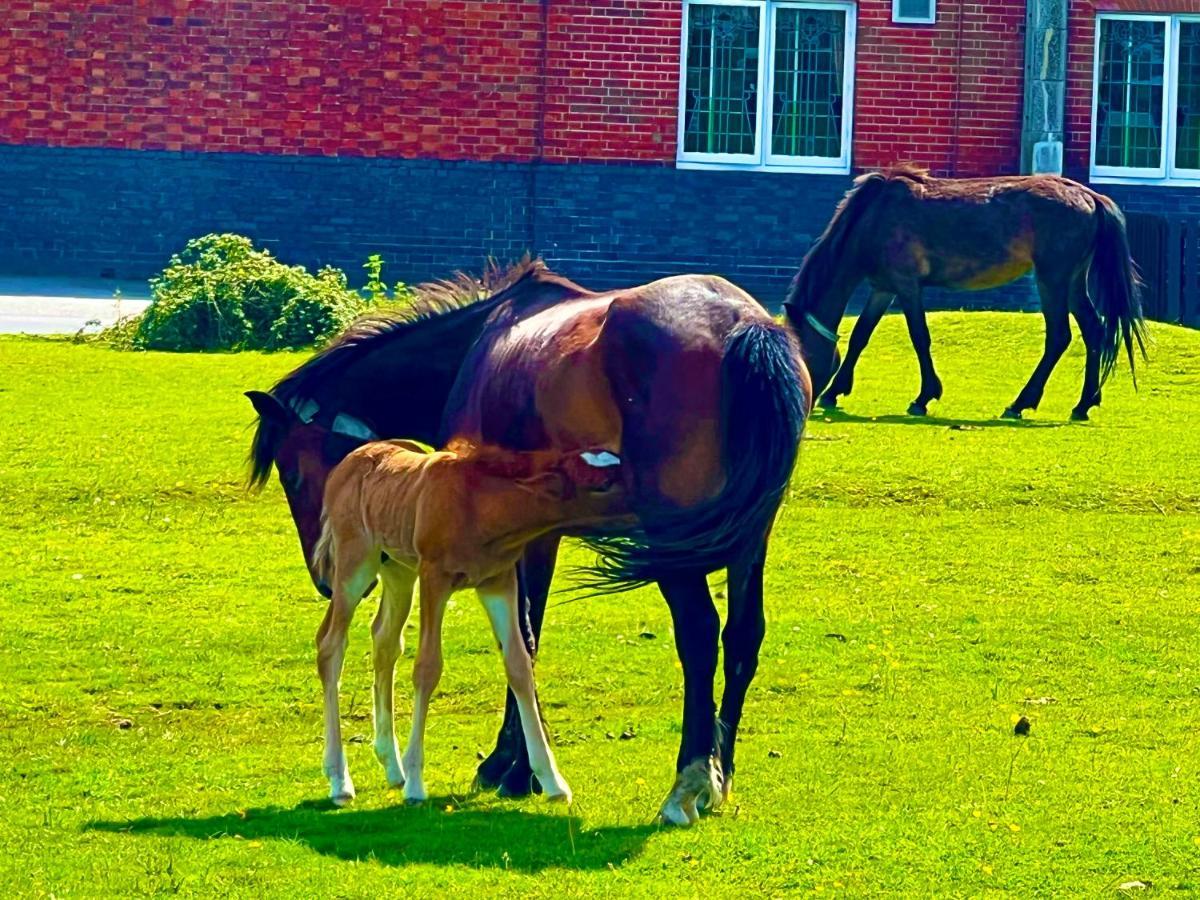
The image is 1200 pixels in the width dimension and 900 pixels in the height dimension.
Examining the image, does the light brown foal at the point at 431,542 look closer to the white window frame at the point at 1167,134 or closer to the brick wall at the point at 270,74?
the brick wall at the point at 270,74

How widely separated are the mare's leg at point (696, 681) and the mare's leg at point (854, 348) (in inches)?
365

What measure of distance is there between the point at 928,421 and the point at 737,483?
30.3 ft

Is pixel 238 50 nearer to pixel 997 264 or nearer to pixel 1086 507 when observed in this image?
pixel 997 264

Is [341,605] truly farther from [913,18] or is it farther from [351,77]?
[913,18]

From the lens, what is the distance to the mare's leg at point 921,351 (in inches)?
648

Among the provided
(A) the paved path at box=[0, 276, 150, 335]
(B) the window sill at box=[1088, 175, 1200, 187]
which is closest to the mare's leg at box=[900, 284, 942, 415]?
(A) the paved path at box=[0, 276, 150, 335]

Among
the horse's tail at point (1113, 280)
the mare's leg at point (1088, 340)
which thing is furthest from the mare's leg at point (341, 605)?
the horse's tail at point (1113, 280)

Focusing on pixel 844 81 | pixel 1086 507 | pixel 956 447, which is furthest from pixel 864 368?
pixel 844 81

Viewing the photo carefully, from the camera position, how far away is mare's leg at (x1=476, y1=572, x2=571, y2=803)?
23.9ft

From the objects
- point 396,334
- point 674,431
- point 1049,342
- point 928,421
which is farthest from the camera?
point 1049,342

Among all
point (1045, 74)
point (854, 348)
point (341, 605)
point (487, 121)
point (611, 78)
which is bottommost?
point (341, 605)

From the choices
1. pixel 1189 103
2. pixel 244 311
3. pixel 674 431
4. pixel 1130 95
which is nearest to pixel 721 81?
pixel 1130 95

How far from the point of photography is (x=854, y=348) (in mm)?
16844

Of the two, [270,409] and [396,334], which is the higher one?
[396,334]
